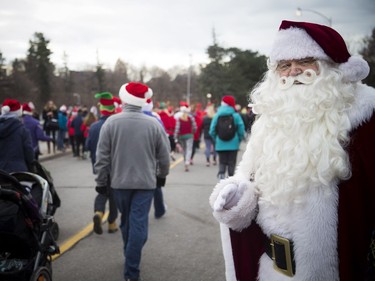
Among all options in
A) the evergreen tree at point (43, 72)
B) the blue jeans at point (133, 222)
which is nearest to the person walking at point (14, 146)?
the blue jeans at point (133, 222)

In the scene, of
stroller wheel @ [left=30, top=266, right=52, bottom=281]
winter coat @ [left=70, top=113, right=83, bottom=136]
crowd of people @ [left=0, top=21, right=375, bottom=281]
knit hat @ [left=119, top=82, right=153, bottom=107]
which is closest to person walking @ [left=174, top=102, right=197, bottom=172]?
winter coat @ [left=70, top=113, right=83, bottom=136]

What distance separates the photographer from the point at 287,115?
6.35ft

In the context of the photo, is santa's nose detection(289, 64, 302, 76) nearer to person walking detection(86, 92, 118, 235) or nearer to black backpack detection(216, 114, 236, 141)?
person walking detection(86, 92, 118, 235)

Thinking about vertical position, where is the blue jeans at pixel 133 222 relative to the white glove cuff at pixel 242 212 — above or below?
below

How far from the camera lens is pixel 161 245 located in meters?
4.79

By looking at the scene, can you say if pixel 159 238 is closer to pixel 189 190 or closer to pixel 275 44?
pixel 189 190

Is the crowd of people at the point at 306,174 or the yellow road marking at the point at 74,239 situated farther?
the yellow road marking at the point at 74,239

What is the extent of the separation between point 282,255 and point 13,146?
4.43 metres

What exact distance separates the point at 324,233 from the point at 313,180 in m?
0.27

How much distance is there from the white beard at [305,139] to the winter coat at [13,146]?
416 cm

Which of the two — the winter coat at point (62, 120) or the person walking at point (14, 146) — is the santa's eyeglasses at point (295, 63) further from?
the winter coat at point (62, 120)

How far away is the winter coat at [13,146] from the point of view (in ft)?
16.5

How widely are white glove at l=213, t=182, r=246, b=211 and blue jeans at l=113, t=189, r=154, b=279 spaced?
1968 mm

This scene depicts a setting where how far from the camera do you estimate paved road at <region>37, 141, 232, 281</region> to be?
3963 millimetres
